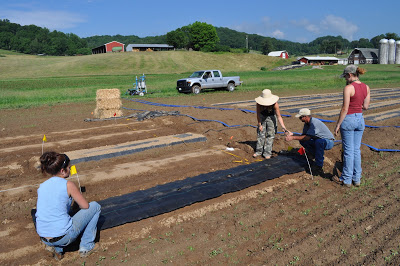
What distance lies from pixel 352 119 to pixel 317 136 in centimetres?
106

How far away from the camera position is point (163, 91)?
26.5 metres

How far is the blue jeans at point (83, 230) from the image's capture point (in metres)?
3.76

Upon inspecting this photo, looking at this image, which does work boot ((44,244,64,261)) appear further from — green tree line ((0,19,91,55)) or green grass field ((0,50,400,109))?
green tree line ((0,19,91,55))

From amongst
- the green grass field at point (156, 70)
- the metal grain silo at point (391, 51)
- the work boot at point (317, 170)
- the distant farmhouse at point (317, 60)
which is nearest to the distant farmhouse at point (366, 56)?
the metal grain silo at point (391, 51)

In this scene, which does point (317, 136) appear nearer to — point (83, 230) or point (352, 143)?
point (352, 143)

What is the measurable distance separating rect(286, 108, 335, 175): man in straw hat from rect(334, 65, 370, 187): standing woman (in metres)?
0.79

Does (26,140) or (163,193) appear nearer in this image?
(163,193)

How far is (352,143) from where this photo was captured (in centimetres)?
555

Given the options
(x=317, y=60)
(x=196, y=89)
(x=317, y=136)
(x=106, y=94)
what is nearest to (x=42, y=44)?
(x=317, y=60)

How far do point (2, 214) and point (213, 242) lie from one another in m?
3.59

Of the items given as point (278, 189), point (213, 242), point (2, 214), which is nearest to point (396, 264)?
point (213, 242)

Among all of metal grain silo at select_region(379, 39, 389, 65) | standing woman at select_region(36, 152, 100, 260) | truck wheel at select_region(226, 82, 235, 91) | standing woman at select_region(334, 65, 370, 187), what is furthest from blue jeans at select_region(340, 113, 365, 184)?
metal grain silo at select_region(379, 39, 389, 65)

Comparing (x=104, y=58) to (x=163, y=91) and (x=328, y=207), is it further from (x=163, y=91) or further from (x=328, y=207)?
(x=328, y=207)

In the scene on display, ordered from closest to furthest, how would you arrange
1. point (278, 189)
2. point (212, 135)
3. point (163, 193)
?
1. point (163, 193)
2. point (278, 189)
3. point (212, 135)
